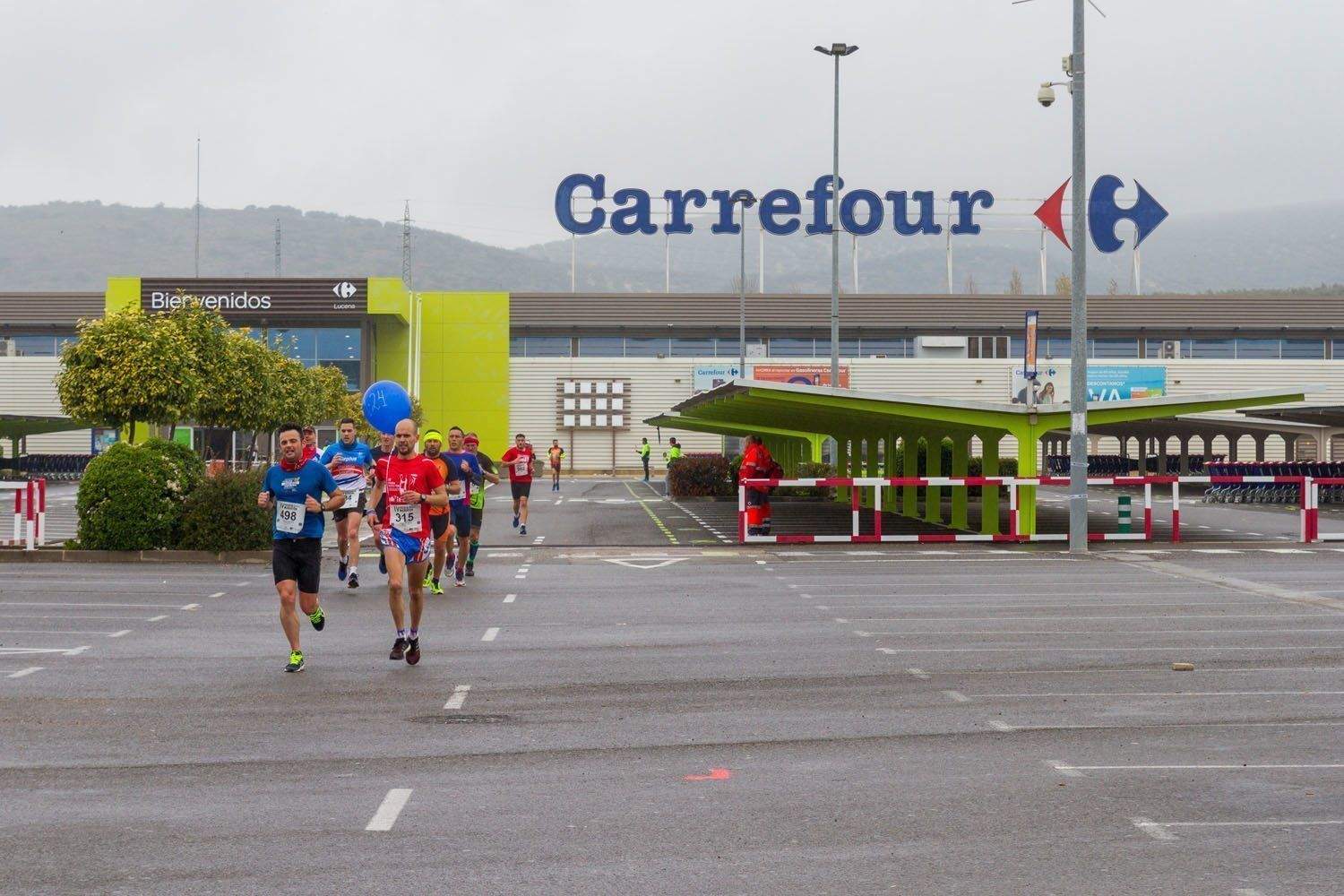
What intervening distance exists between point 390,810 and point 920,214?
240 feet

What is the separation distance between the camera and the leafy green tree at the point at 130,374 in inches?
1330

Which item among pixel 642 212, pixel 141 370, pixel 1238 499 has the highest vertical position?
pixel 642 212

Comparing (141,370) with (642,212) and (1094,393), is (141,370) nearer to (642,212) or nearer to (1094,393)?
(642,212)

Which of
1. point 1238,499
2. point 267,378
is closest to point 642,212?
point 267,378

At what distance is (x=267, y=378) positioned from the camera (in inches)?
1895

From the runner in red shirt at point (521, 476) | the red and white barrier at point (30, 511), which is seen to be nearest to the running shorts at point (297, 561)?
the red and white barrier at point (30, 511)

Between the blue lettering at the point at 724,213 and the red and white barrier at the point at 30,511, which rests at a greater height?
the blue lettering at the point at 724,213

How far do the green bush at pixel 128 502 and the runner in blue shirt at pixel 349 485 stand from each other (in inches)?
Result: 182

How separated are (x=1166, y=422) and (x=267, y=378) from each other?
27483 mm

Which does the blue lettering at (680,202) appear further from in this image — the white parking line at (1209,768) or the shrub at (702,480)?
the white parking line at (1209,768)

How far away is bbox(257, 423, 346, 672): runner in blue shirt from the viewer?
1212cm

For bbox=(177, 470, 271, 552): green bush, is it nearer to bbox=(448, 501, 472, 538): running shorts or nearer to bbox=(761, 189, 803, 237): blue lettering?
bbox=(448, 501, 472, 538): running shorts

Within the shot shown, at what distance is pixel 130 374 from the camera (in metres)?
34.3

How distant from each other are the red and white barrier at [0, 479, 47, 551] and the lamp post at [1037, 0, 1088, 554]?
15769mm
